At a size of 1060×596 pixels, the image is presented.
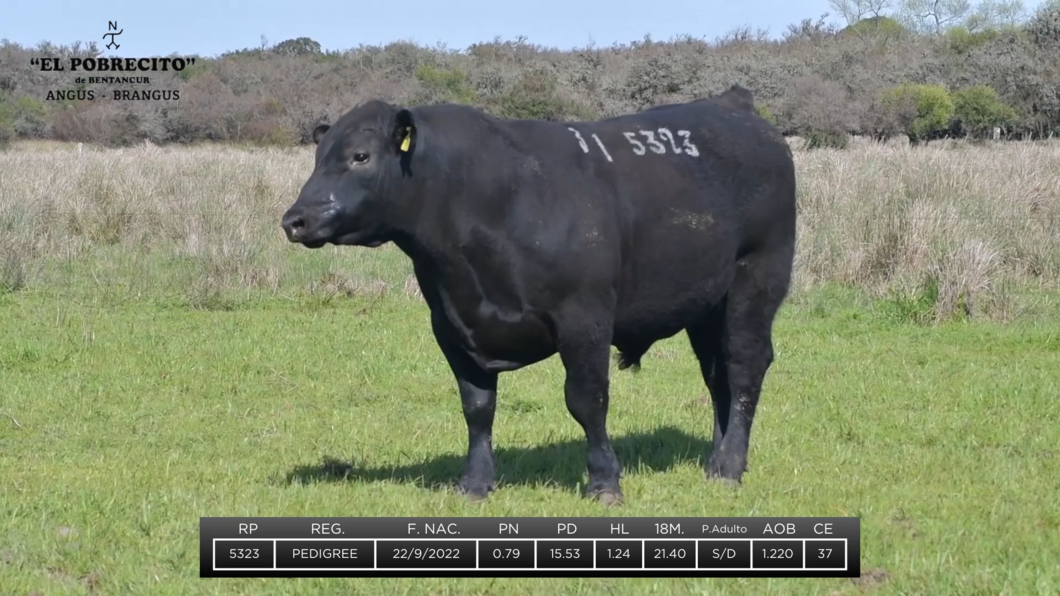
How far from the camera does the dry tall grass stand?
549 inches

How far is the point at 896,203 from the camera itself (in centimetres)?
1523

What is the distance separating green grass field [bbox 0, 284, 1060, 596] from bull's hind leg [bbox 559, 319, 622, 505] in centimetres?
15

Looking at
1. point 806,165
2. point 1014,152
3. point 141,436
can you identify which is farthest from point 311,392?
point 1014,152

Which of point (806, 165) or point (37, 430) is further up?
point (806, 165)

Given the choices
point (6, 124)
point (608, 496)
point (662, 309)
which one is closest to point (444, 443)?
point (608, 496)

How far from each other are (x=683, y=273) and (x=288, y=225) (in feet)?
7.02

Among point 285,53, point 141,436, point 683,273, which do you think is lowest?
point 141,436

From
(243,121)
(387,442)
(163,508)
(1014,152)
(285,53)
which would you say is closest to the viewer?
(163,508)

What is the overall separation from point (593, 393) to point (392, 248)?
1189cm

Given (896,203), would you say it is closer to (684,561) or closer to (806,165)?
(806,165)

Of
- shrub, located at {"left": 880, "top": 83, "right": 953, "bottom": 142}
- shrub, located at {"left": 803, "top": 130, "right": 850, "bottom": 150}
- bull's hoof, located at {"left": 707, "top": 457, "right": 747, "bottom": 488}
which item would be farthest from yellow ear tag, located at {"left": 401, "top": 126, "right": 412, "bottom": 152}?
shrub, located at {"left": 880, "top": 83, "right": 953, "bottom": 142}

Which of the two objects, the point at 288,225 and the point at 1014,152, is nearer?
the point at 288,225

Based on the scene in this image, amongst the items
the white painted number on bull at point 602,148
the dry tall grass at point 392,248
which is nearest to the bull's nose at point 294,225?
the white painted number on bull at point 602,148

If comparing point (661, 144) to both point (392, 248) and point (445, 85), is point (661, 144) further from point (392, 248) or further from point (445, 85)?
point (445, 85)
